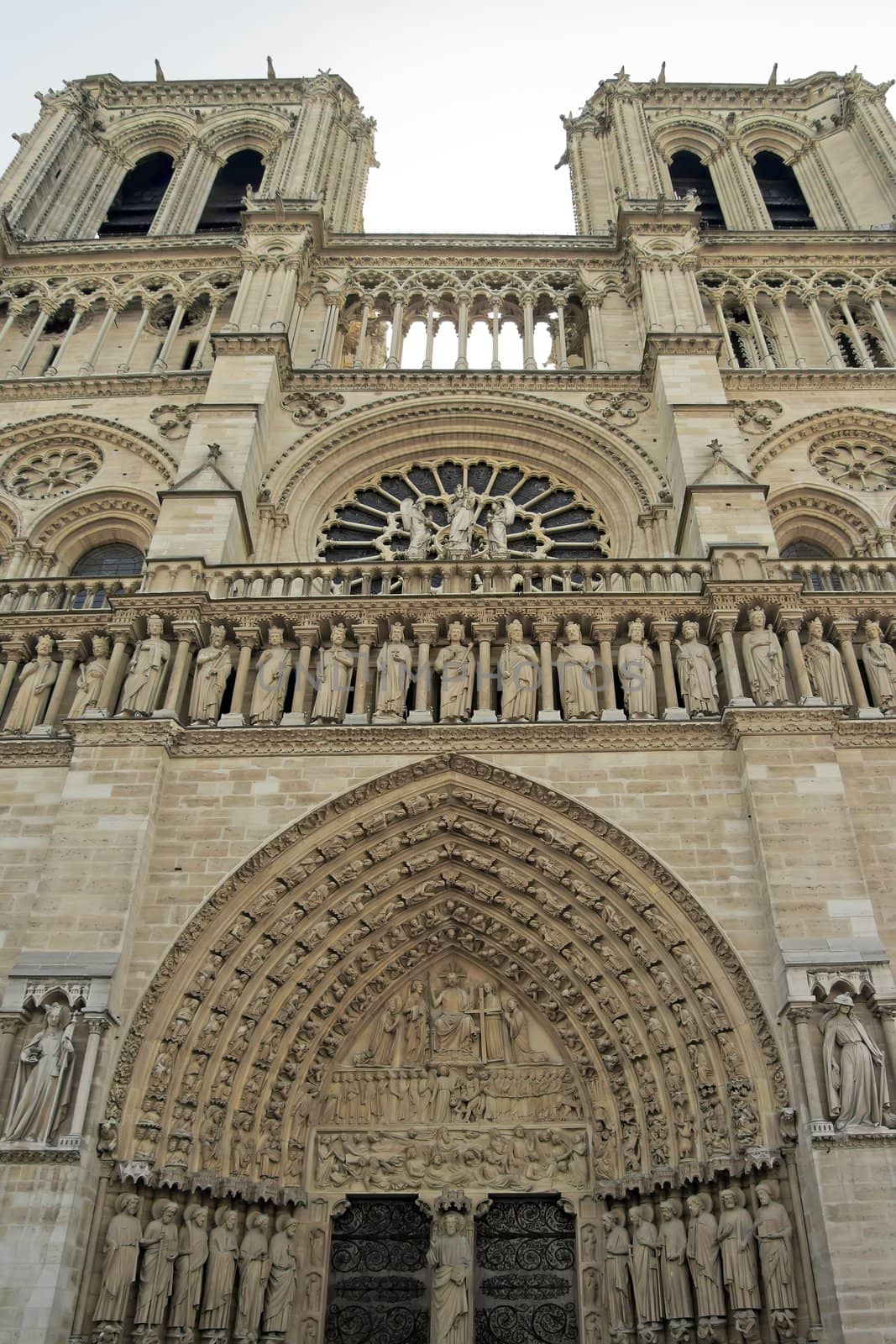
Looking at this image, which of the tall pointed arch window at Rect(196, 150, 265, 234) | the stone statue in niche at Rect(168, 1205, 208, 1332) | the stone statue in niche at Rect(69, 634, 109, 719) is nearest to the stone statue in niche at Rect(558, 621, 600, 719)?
the stone statue in niche at Rect(69, 634, 109, 719)

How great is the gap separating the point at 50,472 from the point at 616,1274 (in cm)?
1226

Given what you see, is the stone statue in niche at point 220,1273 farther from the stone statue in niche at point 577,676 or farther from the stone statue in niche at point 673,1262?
the stone statue in niche at point 577,676

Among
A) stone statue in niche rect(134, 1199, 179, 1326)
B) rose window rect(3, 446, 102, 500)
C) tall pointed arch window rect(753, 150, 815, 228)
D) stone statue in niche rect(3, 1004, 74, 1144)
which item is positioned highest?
tall pointed arch window rect(753, 150, 815, 228)

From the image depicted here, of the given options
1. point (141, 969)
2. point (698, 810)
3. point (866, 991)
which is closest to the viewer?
point (866, 991)

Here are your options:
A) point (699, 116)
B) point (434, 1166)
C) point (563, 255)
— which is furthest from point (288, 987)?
point (699, 116)

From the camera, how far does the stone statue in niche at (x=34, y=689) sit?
10.9 m

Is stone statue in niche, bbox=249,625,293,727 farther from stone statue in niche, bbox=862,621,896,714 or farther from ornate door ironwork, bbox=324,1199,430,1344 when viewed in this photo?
stone statue in niche, bbox=862,621,896,714

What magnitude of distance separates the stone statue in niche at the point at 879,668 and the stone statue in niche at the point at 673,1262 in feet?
16.0

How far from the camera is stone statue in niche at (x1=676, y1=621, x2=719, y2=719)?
10602 millimetres

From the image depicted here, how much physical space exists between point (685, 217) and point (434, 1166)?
14.6 m

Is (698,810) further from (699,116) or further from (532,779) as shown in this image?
(699,116)

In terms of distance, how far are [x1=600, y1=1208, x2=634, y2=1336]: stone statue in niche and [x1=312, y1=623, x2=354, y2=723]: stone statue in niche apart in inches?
190

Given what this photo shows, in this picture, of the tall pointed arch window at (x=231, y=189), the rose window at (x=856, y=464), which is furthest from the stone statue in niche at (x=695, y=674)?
the tall pointed arch window at (x=231, y=189)

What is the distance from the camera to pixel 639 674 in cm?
1088
